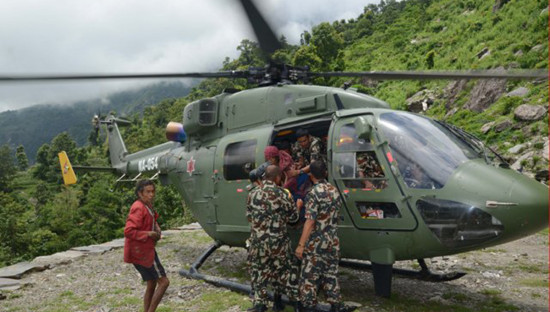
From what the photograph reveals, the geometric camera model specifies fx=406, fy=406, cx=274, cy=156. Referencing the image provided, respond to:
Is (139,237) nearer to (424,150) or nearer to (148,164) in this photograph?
(424,150)

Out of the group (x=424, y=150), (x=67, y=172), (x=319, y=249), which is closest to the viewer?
(x=319, y=249)

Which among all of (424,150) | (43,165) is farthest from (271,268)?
(43,165)

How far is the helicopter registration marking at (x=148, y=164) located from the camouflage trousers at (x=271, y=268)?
199 inches

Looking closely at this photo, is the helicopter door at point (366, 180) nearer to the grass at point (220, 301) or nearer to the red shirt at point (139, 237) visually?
the grass at point (220, 301)

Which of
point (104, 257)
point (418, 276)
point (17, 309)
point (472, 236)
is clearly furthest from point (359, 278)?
point (104, 257)

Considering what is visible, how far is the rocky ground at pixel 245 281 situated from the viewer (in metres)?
5.23

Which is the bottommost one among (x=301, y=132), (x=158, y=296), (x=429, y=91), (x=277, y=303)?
(x=277, y=303)

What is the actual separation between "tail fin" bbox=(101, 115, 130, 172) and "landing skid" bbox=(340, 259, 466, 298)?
7201 millimetres

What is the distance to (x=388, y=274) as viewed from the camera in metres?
4.84

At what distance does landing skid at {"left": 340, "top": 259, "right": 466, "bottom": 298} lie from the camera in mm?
4848

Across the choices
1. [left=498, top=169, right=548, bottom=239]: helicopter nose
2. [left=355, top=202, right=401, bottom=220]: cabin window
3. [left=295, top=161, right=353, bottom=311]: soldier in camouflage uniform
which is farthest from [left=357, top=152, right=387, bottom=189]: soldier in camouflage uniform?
[left=498, top=169, right=548, bottom=239]: helicopter nose

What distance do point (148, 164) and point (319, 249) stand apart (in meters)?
6.39

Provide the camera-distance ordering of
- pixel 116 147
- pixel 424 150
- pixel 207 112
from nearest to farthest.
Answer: pixel 424 150 < pixel 207 112 < pixel 116 147

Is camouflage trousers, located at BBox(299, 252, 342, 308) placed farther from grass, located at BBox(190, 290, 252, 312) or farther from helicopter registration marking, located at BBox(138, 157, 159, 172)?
helicopter registration marking, located at BBox(138, 157, 159, 172)
